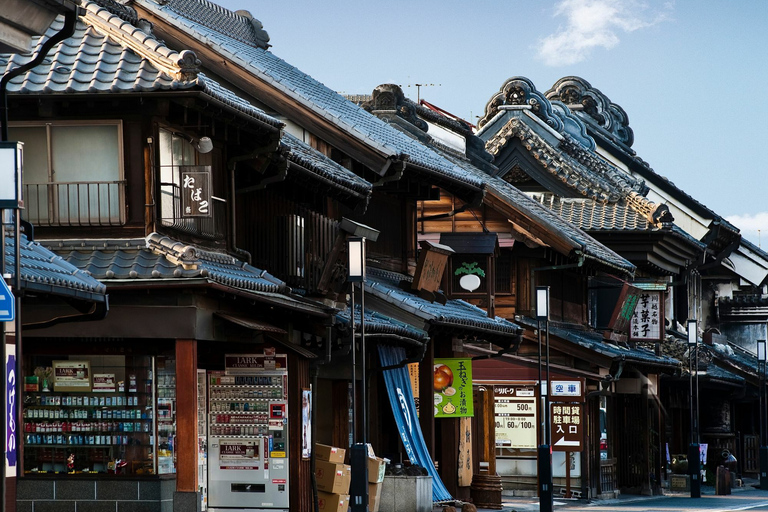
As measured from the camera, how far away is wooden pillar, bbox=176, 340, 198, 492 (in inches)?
722

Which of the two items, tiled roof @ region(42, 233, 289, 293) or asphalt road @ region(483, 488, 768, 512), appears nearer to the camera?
tiled roof @ region(42, 233, 289, 293)

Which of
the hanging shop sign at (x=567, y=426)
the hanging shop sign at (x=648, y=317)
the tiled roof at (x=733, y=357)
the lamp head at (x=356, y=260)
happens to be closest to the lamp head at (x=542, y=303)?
the hanging shop sign at (x=567, y=426)

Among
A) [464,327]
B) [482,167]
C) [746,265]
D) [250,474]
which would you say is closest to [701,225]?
[746,265]

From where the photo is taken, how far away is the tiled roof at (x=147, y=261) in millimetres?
18000

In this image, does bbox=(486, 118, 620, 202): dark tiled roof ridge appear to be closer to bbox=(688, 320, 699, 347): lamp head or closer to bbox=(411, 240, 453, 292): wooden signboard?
bbox=(688, 320, 699, 347): lamp head

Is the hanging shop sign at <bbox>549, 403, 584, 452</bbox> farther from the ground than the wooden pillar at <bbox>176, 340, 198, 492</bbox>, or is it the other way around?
the wooden pillar at <bbox>176, 340, 198, 492</bbox>

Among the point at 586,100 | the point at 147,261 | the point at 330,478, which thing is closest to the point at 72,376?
the point at 147,261

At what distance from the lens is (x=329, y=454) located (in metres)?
22.9

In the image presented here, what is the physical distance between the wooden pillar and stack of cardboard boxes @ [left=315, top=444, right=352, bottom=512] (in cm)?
474

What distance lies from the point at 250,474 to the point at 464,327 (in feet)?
27.0

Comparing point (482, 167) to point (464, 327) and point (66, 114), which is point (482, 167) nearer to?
point (464, 327)

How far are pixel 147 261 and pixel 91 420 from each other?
2524 mm

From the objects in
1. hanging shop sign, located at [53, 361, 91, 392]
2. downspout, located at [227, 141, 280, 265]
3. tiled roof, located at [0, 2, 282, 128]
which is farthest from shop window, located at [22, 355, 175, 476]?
tiled roof, located at [0, 2, 282, 128]

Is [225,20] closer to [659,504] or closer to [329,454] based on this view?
[329,454]
